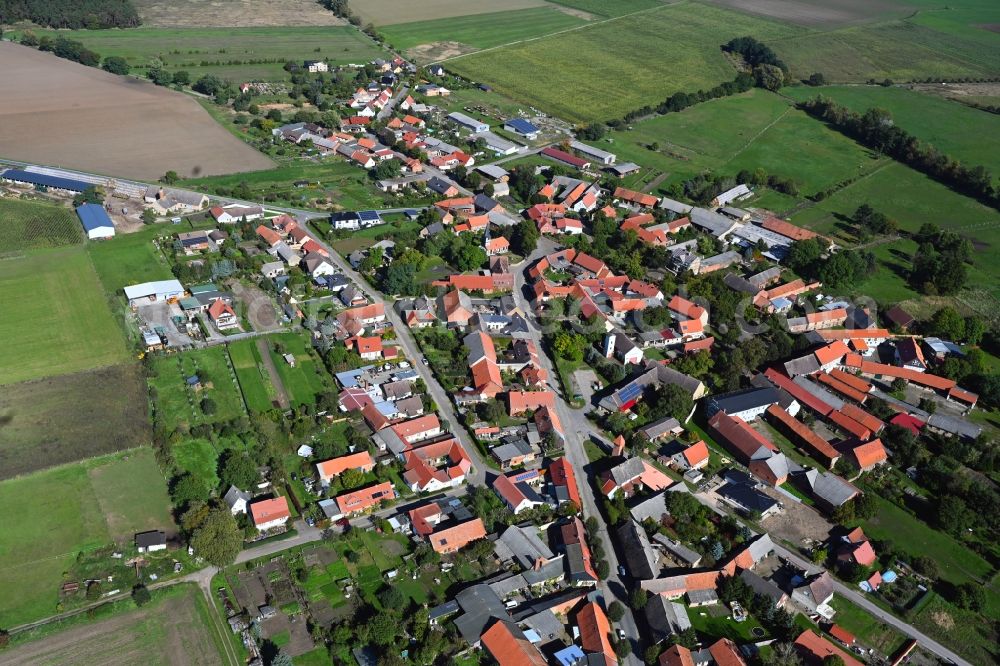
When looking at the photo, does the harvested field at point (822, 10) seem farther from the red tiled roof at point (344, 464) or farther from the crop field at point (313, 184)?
the red tiled roof at point (344, 464)

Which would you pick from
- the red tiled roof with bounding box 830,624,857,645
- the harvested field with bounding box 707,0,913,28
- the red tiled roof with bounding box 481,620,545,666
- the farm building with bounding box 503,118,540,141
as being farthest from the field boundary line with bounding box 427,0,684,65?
the red tiled roof with bounding box 830,624,857,645

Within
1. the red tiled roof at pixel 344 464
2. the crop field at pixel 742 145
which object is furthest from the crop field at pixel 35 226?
the crop field at pixel 742 145

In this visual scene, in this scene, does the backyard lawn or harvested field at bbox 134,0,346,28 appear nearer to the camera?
Answer: the backyard lawn

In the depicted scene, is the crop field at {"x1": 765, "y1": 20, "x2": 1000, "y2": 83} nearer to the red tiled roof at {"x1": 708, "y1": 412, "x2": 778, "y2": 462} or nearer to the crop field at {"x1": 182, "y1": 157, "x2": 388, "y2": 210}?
the crop field at {"x1": 182, "y1": 157, "x2": 388, "y2": 210}

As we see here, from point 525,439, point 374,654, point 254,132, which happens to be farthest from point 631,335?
point 254,132

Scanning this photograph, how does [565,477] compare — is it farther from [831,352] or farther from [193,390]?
[193,390]
